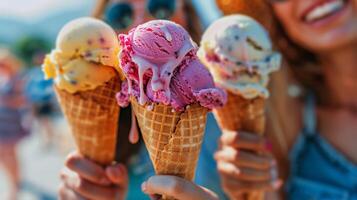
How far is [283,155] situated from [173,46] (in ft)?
3.56

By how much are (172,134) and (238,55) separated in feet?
0.99

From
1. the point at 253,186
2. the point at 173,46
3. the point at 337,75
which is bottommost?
the point at 253,186

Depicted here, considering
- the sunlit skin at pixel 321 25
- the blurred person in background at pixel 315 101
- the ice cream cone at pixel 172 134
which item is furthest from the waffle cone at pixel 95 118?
the sunlit skin at pixel 321 25

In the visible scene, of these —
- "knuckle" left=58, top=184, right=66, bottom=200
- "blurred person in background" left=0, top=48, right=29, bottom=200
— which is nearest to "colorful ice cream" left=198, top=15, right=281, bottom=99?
"knuckle" left=58, top=184, right=66, bottom=200

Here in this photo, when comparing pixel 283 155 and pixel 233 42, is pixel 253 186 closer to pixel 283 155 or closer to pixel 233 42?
pixel 233 42

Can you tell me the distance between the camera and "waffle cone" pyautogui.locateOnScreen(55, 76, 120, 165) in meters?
1.00

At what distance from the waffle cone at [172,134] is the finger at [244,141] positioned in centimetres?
29

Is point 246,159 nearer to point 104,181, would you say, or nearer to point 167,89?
point 104,181

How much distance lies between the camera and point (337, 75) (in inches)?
74.4

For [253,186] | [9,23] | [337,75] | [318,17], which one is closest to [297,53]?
[337,75]

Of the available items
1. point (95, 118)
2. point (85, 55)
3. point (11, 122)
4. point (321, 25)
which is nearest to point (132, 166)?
point (95, 118)

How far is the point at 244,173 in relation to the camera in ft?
3.91

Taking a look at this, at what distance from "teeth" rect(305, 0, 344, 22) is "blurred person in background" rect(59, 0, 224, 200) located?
1.28 feet

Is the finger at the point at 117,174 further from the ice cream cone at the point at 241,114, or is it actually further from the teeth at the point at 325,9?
the teeth at the point at 325,9
